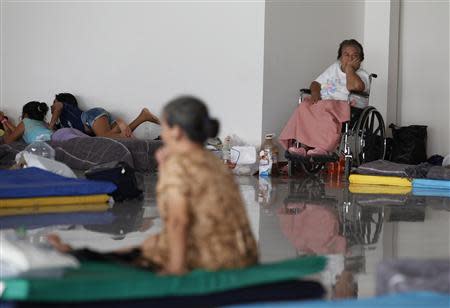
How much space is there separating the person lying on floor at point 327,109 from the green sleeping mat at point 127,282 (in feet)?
18.0

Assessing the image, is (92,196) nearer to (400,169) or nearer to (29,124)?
(400,169)

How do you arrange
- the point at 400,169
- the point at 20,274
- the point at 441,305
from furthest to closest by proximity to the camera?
the point at 400,169, the point at 20,274, the point at 441,305

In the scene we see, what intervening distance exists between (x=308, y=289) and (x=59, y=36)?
25.5 ft

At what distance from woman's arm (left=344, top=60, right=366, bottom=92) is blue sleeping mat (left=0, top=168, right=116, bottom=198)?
11.2 ft

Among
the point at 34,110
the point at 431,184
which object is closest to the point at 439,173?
the point at 431,184

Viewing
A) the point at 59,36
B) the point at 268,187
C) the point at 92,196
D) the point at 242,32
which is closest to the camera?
the point at 92,196

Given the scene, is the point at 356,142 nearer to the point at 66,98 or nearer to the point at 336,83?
the point at 336,83

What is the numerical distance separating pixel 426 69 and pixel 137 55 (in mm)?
3501

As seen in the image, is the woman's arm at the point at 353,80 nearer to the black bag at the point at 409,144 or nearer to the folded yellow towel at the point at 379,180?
the folded yellow towel at the point at 379,180

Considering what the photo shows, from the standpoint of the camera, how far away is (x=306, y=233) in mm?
4531

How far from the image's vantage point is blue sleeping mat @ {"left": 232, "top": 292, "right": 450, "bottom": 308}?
233cm

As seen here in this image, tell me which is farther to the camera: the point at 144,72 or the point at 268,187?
the point at 144,72

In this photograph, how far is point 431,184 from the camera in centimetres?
737

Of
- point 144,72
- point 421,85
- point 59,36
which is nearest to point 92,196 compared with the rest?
point 144,72
